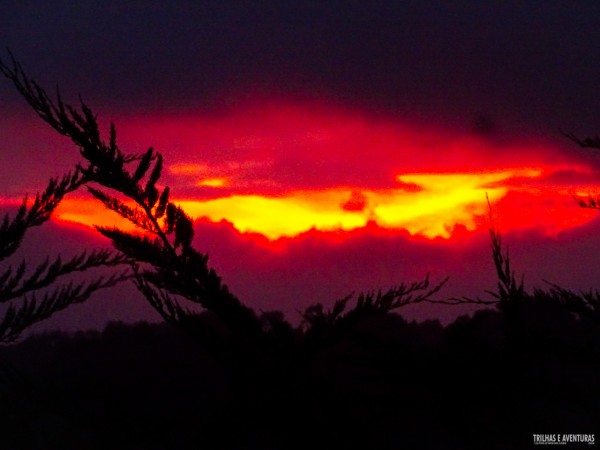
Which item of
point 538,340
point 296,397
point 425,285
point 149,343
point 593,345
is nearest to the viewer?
point 296,397

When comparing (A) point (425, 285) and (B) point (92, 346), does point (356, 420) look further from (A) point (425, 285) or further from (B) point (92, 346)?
(B) point (92, 346)

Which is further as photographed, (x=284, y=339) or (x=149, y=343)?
(x=149, y=343)

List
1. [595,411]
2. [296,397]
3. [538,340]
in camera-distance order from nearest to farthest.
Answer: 1. [296,397]
2. [538,340]
3. [595,411]

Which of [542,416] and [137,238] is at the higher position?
[137,238]

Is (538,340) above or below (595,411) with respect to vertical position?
above

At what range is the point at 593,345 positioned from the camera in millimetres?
1949

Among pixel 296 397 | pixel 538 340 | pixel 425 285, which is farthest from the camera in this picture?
pixel 425 285

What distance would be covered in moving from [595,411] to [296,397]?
1449mm

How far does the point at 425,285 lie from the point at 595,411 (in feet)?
3.69

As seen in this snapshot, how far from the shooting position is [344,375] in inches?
66.4

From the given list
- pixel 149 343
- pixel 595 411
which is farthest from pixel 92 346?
pixel 595 411

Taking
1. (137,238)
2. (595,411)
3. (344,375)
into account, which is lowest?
(595,411)

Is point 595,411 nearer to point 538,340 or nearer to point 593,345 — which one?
point 593,345

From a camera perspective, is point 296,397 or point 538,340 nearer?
point 296,397
